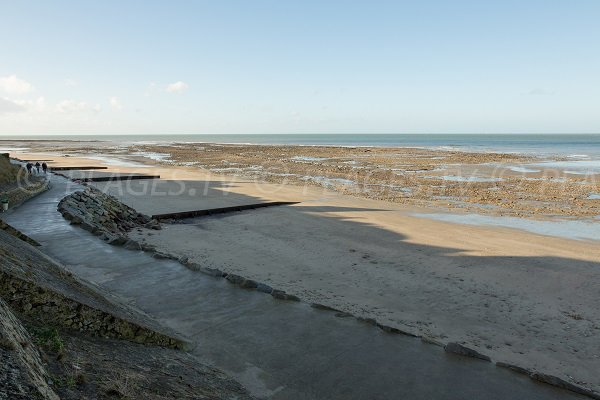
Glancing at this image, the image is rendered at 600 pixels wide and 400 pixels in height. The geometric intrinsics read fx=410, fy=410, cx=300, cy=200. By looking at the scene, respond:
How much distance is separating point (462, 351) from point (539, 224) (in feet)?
47.4

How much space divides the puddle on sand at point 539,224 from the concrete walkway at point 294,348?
41.7ft

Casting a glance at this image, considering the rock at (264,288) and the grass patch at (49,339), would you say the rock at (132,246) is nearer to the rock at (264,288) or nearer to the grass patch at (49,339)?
the rock at (264,288)

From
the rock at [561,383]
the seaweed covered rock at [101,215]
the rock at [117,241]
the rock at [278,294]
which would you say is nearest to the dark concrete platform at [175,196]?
the seaweed covered rock at [101,215]

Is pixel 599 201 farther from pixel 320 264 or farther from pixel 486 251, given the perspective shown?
pixel 320 264

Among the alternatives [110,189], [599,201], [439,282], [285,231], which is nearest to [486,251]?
[439,282]

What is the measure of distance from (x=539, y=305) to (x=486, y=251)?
4.56 m

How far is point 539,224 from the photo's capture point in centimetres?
1927

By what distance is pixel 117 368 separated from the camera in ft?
17.9

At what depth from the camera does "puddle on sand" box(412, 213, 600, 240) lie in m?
17.4

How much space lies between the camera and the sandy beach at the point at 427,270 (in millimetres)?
8547

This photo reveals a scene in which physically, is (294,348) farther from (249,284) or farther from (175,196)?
(175,196)

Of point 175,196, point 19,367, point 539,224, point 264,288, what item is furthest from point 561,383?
point 175,196

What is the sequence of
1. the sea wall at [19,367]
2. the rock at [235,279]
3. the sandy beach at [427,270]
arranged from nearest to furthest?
the sea wall at [19,367] → the sandy beach at [427,270] → the rock at [235,279]

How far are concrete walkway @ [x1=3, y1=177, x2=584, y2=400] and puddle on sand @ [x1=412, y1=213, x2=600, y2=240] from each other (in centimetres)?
1271
